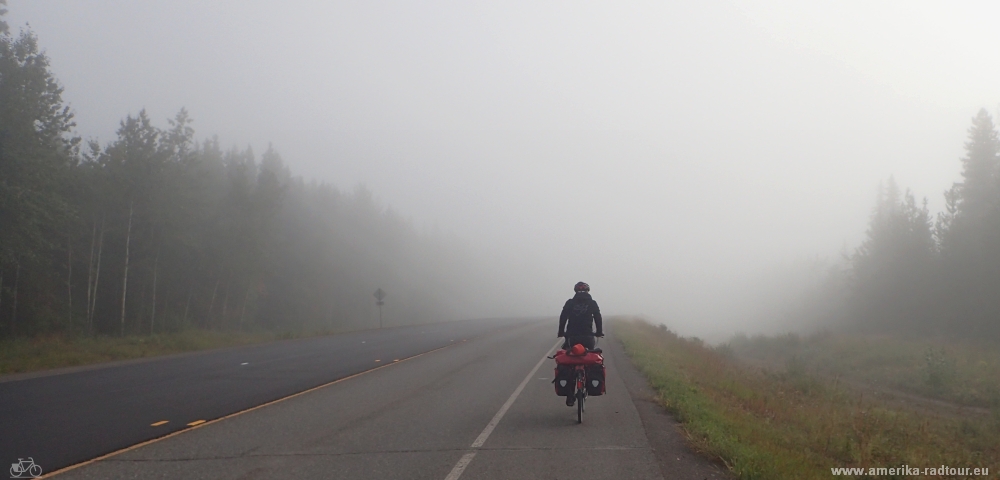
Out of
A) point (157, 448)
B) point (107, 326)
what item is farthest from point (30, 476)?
point (107, 326)

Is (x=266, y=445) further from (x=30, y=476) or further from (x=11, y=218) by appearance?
(x=11, y=218)

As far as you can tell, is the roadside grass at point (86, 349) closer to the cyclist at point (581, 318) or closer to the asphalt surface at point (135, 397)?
the asphalt surface at point (135, 397)

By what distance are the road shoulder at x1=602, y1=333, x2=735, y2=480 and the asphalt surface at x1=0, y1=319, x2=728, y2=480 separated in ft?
0.09

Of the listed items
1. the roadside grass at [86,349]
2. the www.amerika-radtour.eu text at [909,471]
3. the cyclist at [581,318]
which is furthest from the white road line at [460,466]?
the roadside grass at [86,349]

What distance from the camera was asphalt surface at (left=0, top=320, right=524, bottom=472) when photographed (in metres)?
9.27

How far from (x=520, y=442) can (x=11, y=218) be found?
29.8 metres

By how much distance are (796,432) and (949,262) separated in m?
46.2

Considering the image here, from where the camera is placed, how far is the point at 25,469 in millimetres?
7648

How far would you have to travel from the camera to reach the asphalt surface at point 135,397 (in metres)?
9.27

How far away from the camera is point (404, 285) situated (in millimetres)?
105688

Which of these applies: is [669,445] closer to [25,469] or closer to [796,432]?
[796,432]

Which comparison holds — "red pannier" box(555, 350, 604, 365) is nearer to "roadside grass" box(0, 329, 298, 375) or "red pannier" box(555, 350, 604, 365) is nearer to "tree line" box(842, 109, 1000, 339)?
"roadside grass" box(0, 329, 298, 375)

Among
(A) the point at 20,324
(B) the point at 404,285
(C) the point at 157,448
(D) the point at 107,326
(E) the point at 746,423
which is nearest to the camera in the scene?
(C) the point at 157,448

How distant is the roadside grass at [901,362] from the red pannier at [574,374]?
1797cm
